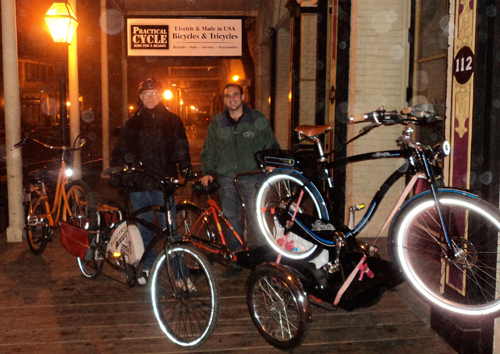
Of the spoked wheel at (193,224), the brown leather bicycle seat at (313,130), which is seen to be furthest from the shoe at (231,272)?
the brown leather bicycle seat at (313,130)

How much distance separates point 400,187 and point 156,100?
3.69 meters

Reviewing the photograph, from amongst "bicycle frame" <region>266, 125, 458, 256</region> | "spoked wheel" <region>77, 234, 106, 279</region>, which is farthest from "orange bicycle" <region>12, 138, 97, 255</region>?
"bicycle frame" <region>266, 125, 458, 256</region>

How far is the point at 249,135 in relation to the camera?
193 inches

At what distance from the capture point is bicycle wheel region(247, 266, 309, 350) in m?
3.12

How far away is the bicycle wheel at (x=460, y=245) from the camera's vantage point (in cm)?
266

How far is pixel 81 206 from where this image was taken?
210 inches

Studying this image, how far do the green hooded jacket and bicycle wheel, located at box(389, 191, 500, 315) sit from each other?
2.12 m

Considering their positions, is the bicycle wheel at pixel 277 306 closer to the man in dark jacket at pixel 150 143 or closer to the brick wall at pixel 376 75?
the man in dark jacket at pixel 150 143

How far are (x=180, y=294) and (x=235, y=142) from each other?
1.90 meters

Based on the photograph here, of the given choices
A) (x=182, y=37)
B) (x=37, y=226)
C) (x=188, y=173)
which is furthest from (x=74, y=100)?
(x=188, y=173)

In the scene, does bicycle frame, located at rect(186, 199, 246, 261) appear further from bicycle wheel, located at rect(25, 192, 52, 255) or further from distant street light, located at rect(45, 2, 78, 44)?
distant street light, located at rect(45, 2, 78, 44)

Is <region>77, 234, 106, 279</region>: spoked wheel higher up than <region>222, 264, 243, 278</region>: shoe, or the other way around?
<region>77, 234, 106, 279</region>: spoked wheel

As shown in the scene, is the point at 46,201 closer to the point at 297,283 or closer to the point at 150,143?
the point at 150,143

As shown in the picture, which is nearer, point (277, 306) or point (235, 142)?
point (277, 306)
